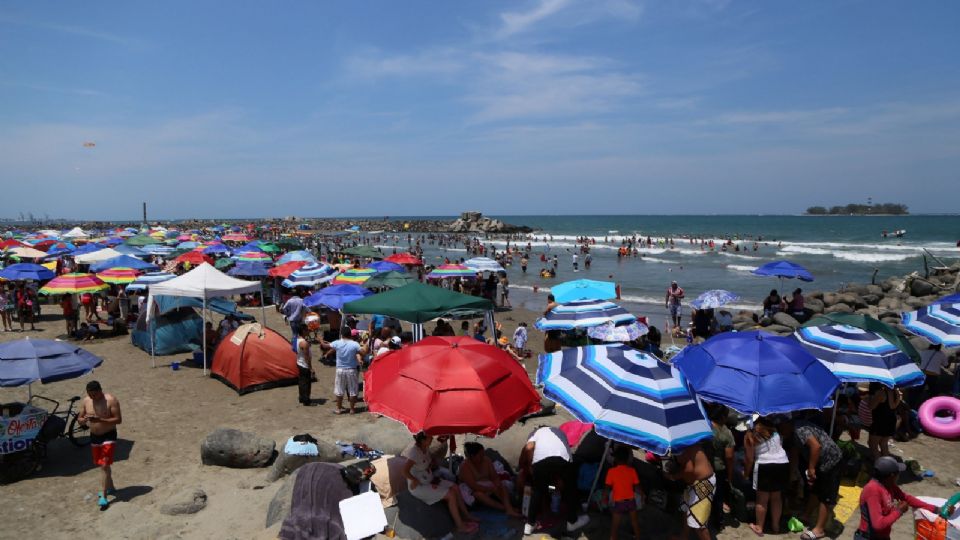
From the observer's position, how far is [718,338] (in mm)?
6352

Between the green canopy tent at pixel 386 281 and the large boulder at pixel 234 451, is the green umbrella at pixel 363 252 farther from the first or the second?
the large boulder at pixel 234 451

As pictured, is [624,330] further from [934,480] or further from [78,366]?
[78,366]

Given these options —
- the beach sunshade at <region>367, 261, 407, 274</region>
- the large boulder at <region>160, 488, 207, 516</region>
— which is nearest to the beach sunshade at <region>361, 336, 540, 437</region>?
the large boulder at <region>160, 488, 207, 516</region>

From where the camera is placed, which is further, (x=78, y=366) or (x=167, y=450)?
(x=167, y=450)

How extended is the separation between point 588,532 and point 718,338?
106 inches

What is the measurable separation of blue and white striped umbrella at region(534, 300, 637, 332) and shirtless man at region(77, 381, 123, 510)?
22.0ft

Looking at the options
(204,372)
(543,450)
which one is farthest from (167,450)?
(543,450)

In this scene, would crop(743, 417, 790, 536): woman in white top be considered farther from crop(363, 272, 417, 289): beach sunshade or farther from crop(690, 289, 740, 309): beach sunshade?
crop(363, 272, 417, 289): beach sunshade

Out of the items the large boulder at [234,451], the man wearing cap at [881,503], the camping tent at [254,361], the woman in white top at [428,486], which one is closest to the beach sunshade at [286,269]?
the camping tent at [254,361]

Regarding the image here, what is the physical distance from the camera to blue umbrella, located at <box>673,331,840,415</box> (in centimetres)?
534

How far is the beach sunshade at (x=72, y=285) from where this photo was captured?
523 inches

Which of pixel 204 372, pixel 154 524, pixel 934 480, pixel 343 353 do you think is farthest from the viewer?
pixel 204 372

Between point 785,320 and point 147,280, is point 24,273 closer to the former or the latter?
point 147,280

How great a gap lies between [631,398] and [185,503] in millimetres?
5171
